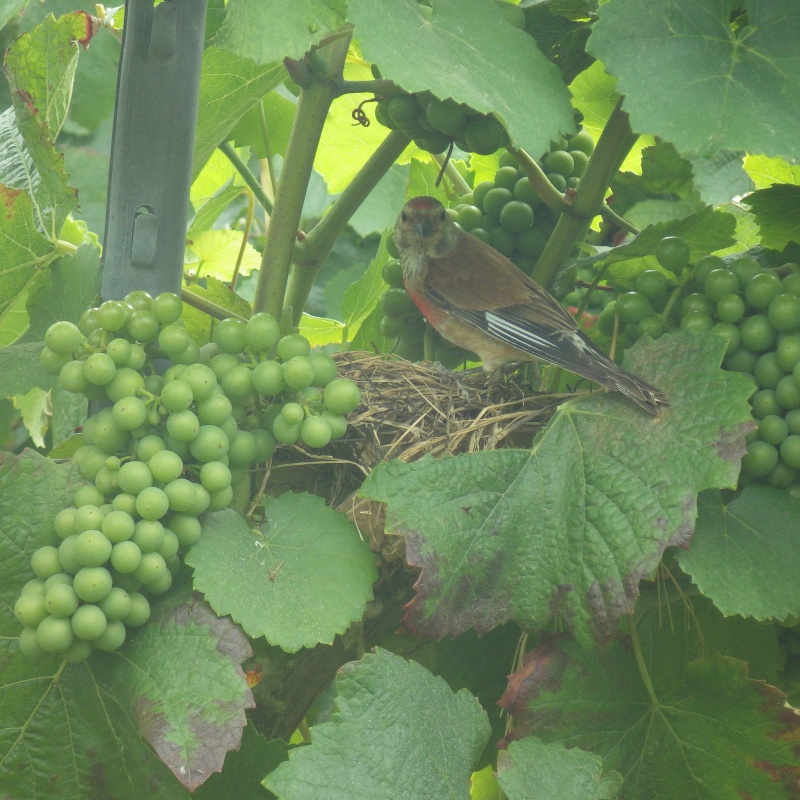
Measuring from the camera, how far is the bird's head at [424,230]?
2229mm

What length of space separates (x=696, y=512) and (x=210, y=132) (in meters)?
1.17

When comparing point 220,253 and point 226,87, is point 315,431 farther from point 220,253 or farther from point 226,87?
point 220,253

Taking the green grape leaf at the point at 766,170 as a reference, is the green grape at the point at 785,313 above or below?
below

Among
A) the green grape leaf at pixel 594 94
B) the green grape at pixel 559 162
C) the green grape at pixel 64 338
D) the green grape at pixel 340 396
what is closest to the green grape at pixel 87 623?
the green grape at pixel 64 338

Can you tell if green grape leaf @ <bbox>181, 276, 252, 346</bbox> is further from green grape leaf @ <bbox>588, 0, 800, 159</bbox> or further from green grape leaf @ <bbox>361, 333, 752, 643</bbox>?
green grape leaf @ <bbox>588, 0, 800, 159</bbox>

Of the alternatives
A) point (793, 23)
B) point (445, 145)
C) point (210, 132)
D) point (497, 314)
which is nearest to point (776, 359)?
point (793, 23)

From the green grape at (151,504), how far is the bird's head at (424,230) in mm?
1149

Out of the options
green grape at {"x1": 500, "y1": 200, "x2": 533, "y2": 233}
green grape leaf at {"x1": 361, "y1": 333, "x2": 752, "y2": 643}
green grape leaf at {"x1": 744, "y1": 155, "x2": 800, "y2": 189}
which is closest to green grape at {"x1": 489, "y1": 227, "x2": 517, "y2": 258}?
green grape at {"x1": 500, "y1": 200, "x2": 533, "y2": 233}

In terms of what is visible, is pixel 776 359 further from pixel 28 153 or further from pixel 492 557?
pixel 28 153

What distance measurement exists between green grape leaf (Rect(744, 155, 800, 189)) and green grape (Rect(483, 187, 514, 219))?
1.70 ft

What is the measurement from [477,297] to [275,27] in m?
1.18

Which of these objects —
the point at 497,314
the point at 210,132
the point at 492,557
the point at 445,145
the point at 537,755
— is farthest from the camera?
the point at 497,314

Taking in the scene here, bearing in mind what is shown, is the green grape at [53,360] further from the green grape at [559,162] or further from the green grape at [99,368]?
the green grape at [559,162]

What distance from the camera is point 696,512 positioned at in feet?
4.16
